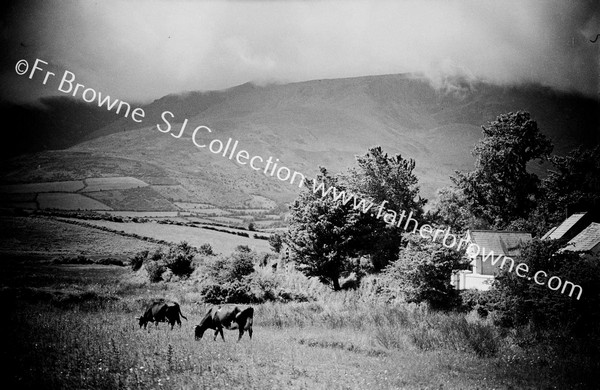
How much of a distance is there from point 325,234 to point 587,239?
21447 millimetres

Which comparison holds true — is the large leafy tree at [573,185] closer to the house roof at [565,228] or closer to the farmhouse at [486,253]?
the house roof at [565,228]

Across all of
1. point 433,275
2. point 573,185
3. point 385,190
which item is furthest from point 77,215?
point 573,185

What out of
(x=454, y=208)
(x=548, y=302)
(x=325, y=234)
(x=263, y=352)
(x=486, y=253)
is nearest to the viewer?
(x=263, y=352)

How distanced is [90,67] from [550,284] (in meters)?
49.2

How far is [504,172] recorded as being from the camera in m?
40.5

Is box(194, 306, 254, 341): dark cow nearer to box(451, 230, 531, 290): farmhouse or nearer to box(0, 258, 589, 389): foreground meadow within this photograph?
box(0, 258, 589, 389): foreground meadow

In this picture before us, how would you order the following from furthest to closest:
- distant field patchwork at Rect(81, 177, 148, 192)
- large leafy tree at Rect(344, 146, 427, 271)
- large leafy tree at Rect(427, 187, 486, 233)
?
distant field patchwork at Rect(81, 177, 148, 192) < large leafy tree at Rect(427, 187, 486, 233) < large leafy tree at Rect(344, 146, 427, 271)

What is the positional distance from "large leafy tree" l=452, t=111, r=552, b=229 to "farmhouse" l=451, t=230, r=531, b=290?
375 inches

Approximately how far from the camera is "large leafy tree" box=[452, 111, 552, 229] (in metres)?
40.2

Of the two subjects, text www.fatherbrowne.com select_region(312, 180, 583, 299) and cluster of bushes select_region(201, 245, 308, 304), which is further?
cluster of bushes select_region(201, 245, 308, 304)

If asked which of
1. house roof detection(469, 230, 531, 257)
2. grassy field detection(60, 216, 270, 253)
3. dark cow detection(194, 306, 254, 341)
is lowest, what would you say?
grassy field detection(60, 216, 270, 253)

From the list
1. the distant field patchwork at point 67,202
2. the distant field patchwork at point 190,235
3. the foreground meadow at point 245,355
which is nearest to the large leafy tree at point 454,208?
the distant field patchwork at point 190,235

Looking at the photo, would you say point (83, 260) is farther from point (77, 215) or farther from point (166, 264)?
point (77, 215)

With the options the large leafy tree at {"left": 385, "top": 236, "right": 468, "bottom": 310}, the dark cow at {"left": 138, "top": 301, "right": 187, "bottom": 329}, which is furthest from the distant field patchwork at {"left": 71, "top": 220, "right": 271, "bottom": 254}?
the dark cow at {"left": 138, "top": 301, "right": 187, "bottom": 329}
